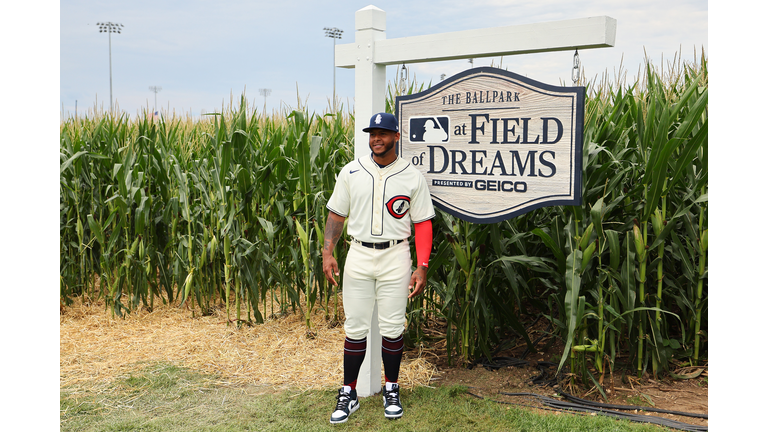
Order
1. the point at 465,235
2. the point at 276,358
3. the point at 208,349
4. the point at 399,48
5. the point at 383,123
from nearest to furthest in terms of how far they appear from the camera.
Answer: the point at 383,123
the point at 399,48
the point at 465,235
the point at 276,358
the point at 208,349

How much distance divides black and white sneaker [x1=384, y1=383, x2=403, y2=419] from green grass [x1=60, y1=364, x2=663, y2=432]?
0.17ft

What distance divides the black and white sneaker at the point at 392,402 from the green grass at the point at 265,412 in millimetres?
50

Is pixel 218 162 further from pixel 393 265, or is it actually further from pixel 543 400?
pixel 543 400

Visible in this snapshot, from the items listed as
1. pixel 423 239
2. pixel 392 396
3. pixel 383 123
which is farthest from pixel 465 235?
pixel 392 396

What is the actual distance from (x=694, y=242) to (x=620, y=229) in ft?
1.66

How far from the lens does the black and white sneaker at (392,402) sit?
11.6ft

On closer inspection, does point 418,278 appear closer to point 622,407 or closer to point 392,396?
point 392,396

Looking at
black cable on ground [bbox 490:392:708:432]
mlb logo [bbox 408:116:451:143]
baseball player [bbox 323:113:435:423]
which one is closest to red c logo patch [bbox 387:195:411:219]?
baseball player [bbox 323:113:435:423]

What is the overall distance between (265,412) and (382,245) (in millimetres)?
1392

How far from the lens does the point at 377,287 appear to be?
3555 millimetres

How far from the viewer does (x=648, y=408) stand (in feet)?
11.9

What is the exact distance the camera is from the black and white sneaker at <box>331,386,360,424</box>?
11.4 ft

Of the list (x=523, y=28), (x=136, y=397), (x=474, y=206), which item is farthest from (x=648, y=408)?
(x=136, y=397)

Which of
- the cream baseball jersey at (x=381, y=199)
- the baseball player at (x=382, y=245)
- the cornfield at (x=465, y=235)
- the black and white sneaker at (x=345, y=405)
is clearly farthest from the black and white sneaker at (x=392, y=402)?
the cream baseball jersey at (x=381, y=199)
